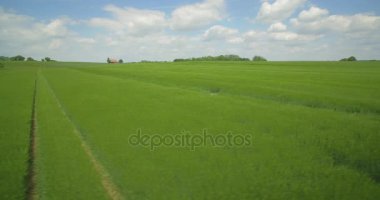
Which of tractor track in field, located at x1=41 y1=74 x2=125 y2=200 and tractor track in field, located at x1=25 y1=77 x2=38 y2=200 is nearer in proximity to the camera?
tractor track in field, located at x1=41 y1=74 x2=125 y2=200

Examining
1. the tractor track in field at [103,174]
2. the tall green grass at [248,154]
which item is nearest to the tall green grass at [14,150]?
the tractor track in field at [103,174]

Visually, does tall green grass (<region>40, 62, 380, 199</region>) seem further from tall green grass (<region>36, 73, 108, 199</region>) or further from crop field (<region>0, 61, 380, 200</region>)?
tall green grass (<region>36, 73, 108, 199</region>)

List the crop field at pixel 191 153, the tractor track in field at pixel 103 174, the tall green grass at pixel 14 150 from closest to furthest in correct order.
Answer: the tractor track in field at pixel 103 174 → the crop field at pixel 191 153 → the tall green grass at pixel 14 150

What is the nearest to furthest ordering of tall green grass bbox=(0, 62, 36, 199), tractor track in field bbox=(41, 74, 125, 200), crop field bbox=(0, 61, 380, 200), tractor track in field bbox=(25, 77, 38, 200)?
1. tractor track in field bbox=(41, 74, 125, 200)
2. crop field bbox=(0, 61, 380, 200)
3. tractor track in field bbox=(25, 77, 38, 200)
4. tall green grass bbox=(0, 62, 36, 199)

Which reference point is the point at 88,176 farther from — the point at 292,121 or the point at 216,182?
the point at 292,121

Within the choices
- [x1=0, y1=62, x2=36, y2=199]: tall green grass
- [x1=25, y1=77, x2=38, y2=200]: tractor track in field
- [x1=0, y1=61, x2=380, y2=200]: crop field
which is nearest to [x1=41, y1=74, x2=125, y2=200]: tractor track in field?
[x1=0, y1=61, x2=380, y2=200]: crop field

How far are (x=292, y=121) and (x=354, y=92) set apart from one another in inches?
618

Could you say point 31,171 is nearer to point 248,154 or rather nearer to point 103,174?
point 103,174

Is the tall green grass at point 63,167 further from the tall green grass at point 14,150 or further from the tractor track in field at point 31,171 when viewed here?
the tall green grass at point 14,150

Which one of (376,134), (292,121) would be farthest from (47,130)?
(376,134)

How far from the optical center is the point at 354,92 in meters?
29.2

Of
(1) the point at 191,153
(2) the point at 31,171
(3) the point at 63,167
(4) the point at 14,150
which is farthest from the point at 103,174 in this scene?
(4) the point at 14,150

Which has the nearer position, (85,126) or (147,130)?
(147,130)

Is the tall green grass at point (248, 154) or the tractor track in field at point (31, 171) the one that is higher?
the tall green grass at point (248, 154)
